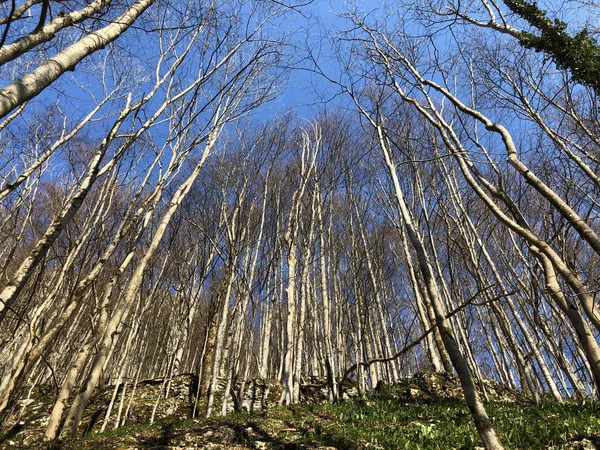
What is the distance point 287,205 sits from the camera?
437 inches

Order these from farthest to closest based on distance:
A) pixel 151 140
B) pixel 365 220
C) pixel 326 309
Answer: pixel 365 220, pixel 326 309, pixel 151 140

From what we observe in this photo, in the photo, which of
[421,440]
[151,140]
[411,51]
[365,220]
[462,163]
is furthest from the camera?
[365,220]

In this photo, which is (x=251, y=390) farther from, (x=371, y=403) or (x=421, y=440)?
(x=421, y=440)

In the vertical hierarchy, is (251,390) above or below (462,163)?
below

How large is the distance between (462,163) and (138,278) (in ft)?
16.1

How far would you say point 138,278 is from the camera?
517 cm

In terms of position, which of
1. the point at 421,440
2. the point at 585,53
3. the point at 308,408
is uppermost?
the point at 585,53

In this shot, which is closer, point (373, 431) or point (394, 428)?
point (373, 431)

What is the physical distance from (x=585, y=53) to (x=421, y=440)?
18.7ft

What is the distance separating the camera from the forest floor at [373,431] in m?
3.69

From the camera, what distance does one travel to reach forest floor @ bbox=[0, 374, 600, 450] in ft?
12.1

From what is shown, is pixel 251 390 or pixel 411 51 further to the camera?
pixel 251 390

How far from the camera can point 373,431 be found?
4477 millimetres

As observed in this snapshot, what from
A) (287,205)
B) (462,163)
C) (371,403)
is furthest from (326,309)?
(462,163)
